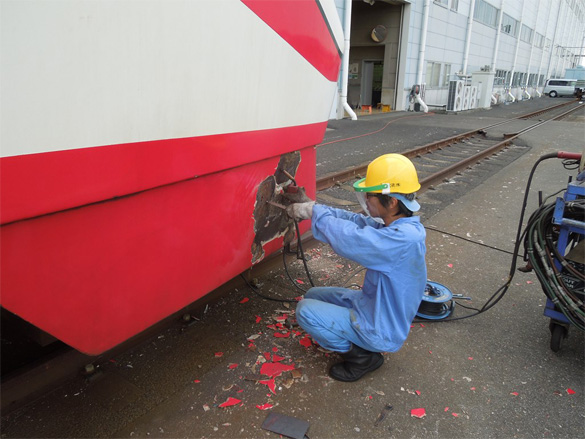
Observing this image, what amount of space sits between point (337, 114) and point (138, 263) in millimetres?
15939

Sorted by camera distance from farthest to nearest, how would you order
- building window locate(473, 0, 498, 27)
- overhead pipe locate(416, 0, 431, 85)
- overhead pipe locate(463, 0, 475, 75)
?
building window locate(473, 0, 498, 27)
overhead pipe locate(463, 0, 475, 75)
overhead pipe locate(416, 0, 431, 85)

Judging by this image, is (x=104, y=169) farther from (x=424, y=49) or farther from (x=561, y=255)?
(x=424, y=49)

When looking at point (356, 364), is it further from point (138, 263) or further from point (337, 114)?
point (337, 114)

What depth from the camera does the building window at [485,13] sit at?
91.8ft

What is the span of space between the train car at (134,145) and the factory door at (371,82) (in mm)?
23742

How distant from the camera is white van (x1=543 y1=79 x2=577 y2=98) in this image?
133ft

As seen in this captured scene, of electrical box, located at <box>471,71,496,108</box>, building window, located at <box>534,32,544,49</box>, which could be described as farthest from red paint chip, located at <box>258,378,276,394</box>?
building window, located at <box>534,32,544,49</box>

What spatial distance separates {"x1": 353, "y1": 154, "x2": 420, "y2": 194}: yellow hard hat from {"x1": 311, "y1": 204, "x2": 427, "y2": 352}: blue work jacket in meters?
0.18

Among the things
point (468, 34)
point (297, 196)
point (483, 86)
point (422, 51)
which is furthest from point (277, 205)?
point (468, 34)

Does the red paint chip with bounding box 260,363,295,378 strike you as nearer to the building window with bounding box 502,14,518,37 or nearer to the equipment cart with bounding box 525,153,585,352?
the equipment cart with bounding box 525,153,585,352

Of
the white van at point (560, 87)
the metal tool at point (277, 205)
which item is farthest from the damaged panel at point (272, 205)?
the white van at point (560, 87)

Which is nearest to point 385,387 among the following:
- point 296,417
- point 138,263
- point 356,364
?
point 356,364

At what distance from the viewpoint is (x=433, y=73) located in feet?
80.6

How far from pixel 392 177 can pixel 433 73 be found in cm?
2524
